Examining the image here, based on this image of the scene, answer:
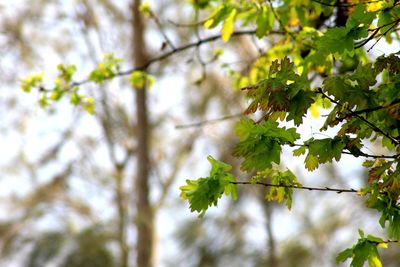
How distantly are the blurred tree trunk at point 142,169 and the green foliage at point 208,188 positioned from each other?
18.4ft

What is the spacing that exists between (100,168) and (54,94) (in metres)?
6.99

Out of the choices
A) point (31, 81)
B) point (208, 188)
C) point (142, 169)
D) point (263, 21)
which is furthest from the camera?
point (142, 169)

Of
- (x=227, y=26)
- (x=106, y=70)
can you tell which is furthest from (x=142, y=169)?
(x=227, y=26)

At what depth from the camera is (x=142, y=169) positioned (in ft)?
24.2

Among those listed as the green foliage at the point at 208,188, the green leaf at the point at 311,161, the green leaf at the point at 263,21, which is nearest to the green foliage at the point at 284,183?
the green leaf at the point at 311,161

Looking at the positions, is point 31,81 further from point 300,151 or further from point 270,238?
point 270,238

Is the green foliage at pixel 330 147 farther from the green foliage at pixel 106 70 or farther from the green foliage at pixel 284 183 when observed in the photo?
the green foliage at pixel 106 70

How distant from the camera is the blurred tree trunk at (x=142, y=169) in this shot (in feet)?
A: 22.2

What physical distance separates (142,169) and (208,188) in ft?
20.4

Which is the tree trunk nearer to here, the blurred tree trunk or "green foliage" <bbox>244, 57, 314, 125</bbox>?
the blurred tree trunk

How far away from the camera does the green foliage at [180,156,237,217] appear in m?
1.20

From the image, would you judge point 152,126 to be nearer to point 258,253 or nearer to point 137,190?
point 137,190

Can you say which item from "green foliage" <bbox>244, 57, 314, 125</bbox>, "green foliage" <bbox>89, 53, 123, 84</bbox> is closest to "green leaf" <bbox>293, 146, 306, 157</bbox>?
"green foliage" <bbox>244, 57, 314, 125</bbox>

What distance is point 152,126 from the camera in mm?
8680
